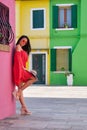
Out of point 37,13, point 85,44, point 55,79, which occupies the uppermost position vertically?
point 37,13

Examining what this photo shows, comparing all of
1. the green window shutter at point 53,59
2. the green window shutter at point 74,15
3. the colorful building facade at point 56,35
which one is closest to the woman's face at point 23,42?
the colorful building facade at point 56,35

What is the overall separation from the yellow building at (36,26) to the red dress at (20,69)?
19.3 meters

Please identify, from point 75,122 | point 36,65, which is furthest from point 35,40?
point 75,122

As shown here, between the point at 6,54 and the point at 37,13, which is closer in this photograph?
the point at 6,54

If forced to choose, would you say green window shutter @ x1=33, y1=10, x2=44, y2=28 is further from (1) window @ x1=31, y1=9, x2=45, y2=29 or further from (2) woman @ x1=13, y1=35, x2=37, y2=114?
(2) woman @ x1=13, y1=35, x2=37, y2=114

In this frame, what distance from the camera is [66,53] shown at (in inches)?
1157

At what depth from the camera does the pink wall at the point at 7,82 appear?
938cm

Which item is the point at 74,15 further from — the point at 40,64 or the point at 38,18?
the point at 40,64

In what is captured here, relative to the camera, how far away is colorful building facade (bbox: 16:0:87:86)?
28.9m

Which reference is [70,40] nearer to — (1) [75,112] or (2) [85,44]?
(2) [85,44]

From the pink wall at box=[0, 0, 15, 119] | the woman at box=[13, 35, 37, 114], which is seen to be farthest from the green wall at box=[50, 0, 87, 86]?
the woman at box=[13, 35, 37, 114]

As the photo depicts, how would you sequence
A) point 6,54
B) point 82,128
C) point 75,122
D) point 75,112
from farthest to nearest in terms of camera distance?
point 75,112, point 6,54, point 75,122, point 82,128

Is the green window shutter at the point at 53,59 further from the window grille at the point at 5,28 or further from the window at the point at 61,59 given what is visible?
the window grille at the point at 5,28

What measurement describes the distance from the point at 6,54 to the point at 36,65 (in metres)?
20.7
